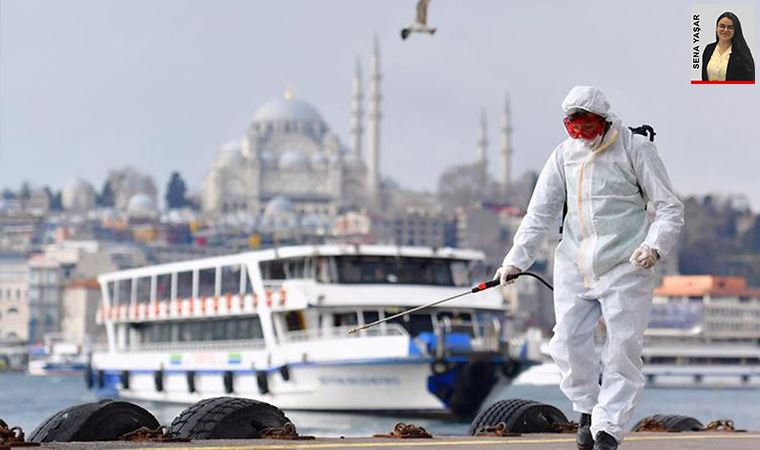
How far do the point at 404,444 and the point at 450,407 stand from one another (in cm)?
2234

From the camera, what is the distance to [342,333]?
1150 inches

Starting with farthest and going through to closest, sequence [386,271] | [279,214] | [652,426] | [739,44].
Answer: [279,214]
[386,271]
[739,44]
[652,426]

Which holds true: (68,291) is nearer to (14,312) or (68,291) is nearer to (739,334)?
(14,312)

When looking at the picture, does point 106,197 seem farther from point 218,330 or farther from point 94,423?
Result: point 94,423

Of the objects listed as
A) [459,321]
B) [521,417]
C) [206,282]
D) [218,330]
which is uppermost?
[521,417]

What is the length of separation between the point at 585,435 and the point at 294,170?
187486mm

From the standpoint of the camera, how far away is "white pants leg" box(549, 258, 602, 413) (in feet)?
19.5

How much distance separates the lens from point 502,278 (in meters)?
6.06

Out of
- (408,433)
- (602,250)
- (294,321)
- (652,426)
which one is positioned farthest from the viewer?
(294,321)

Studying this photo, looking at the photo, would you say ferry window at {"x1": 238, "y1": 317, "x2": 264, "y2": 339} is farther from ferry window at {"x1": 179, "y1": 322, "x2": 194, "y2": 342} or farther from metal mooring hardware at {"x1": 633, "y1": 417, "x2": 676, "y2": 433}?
metal mooring hardware at {"x1": 633, "y1": 417, "x2": 676, "y2": 433}

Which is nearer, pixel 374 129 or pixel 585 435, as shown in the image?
pixel 585 435

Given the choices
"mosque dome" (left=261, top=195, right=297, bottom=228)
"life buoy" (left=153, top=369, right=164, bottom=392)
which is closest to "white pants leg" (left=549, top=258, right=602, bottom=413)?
"life buoy" (left=153, top=369, right=164, bottom=392)

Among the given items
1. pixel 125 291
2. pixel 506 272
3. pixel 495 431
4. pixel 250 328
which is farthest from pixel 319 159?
pixel 506 272

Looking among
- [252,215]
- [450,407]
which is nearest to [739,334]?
[252,215]
